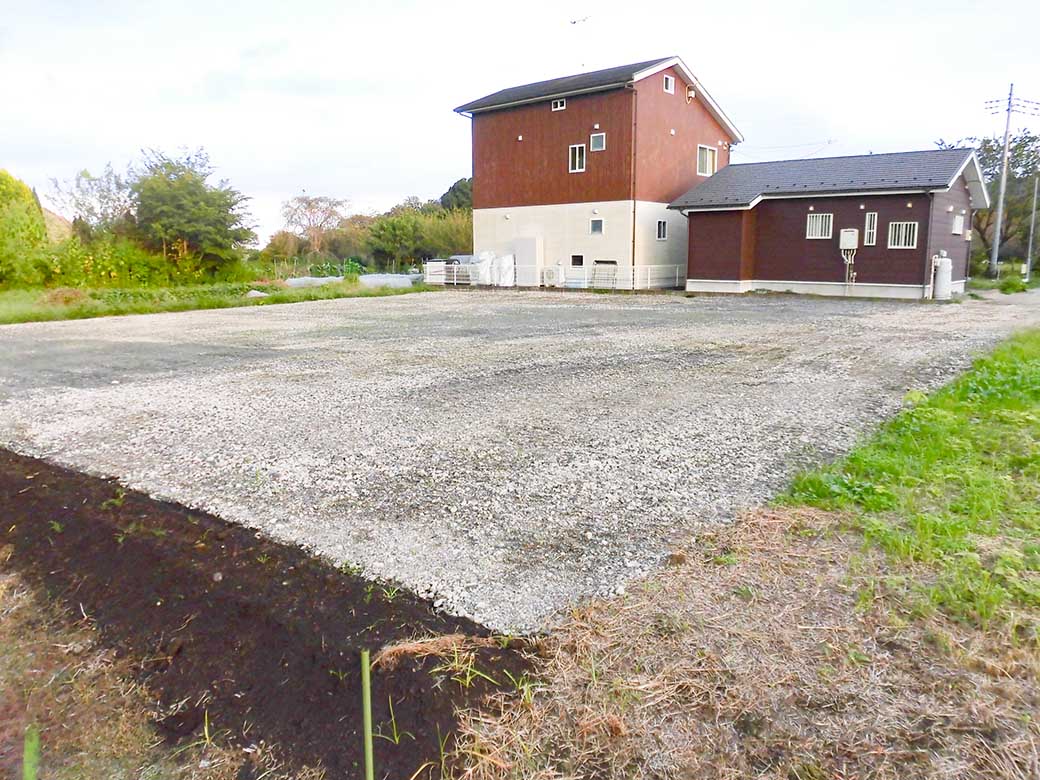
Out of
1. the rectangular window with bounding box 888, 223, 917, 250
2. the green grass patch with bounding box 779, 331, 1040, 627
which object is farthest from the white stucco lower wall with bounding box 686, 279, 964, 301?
the green grass patch with bounding box 779, 331, 1040, 627

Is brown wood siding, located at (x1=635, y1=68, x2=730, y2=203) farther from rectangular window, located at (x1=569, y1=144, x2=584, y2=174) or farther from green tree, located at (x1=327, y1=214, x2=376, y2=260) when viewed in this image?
green tree, located at (x1=327, y1=214, x2=376, y2=260)

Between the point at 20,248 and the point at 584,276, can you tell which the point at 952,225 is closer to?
the point at 584,276

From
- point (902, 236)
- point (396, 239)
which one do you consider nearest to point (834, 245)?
point (902, 236)

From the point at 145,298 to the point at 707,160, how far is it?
54.7 feet

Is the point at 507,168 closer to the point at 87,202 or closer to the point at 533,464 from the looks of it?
the point at 87,202

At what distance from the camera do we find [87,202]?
1966cm

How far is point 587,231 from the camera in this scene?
2042 centimetres

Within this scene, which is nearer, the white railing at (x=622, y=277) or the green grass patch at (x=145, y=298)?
the green grass patch at (x=145, y=298)

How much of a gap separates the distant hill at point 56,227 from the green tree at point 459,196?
21.5 metres

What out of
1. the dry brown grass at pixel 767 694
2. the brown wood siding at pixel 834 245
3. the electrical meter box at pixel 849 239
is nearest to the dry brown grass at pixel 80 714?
the dry brown grass at pixel 767 694

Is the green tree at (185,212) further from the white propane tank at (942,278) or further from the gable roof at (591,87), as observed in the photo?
the white propane tank at (942,278)

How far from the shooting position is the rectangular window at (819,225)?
1645cm

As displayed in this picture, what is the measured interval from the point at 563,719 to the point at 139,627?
1.32m

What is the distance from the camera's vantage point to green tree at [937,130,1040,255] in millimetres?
27141
